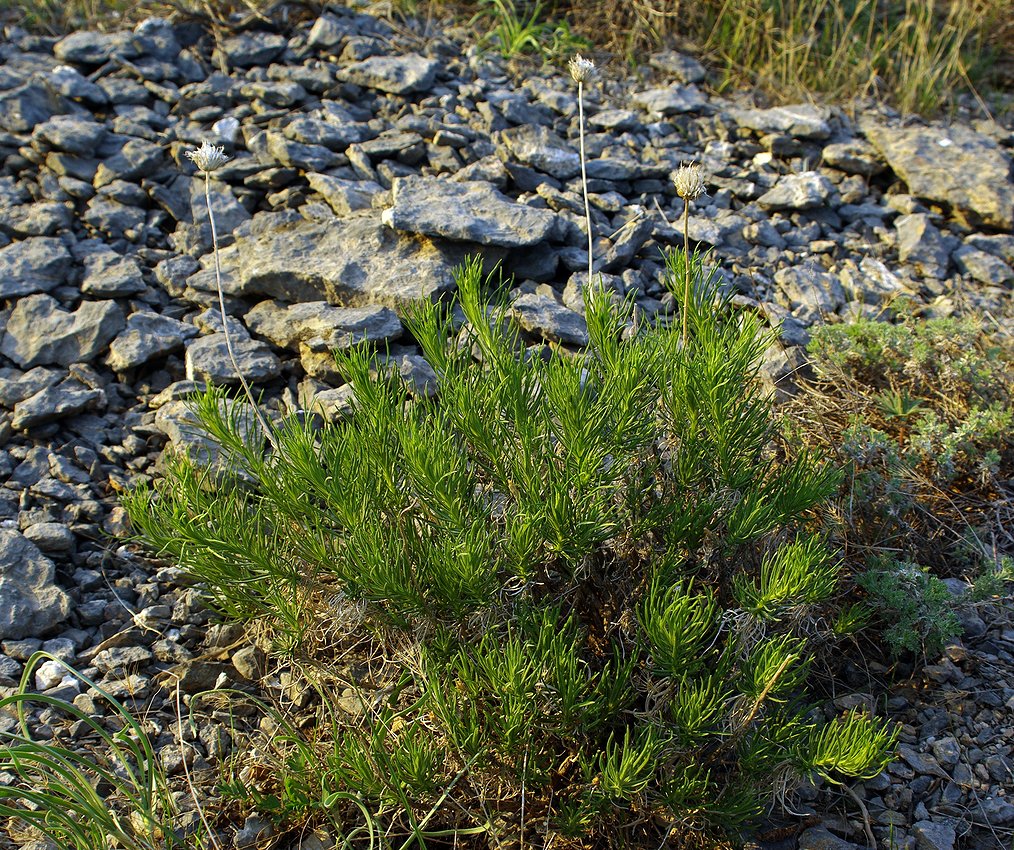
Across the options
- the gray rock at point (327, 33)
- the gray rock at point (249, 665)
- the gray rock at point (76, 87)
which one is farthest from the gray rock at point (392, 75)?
the gray rock at point (249, 665)

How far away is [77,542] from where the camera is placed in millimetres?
3170

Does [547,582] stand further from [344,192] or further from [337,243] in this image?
[344,192]

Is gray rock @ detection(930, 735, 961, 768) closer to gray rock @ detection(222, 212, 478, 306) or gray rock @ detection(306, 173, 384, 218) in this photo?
gray rock @ detection(222, 212, 478, 306)

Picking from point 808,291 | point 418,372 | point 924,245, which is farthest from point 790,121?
point 418,372

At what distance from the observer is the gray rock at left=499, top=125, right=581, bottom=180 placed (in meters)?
4.53

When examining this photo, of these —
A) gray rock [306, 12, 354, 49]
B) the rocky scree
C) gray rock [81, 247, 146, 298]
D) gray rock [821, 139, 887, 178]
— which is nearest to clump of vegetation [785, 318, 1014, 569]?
the rocky scree

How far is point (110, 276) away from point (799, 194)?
10.0 ft

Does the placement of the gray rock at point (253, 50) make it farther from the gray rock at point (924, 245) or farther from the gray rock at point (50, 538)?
the gray rock at point (924, 245)

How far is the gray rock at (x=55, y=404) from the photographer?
11.2ft

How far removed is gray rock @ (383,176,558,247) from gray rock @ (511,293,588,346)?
1.18 ft

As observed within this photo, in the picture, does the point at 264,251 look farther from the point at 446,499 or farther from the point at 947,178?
the point at 947,178

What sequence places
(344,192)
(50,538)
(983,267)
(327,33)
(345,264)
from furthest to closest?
(327,33), (983,267), (344,192), (345,264), (50,538)

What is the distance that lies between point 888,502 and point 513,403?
4.63ft

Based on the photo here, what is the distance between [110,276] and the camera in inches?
155
